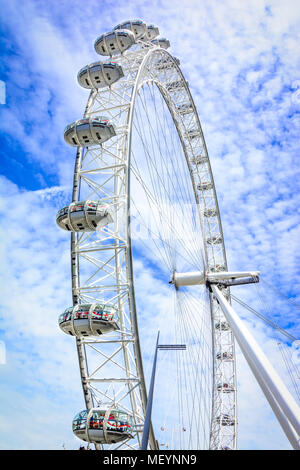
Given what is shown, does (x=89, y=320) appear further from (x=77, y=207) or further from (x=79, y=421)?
(x=77, y=207)

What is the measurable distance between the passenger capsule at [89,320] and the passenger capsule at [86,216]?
3259mm

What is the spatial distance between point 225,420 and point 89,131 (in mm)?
28708

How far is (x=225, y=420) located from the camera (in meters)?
33.4

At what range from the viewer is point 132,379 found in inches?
564

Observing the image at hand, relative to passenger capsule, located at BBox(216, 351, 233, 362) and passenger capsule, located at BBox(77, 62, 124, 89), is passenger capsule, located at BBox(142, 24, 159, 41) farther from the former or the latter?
passenger capsule, located at BBox(216, 351, 233, 362)

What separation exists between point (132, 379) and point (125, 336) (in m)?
1.72

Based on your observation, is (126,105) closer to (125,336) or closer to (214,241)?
(125,336)

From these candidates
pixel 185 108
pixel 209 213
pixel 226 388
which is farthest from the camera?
Result: pixel 209 213

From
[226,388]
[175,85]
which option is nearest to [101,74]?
[175,85]

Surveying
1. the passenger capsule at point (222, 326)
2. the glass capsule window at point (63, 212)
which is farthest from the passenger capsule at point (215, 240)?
the glass capsule window at point (63, 212)

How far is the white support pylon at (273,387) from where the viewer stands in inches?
308

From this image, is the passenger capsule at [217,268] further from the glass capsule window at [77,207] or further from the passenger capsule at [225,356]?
the glass capsule window at [77,207]

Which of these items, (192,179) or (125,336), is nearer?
(125,336)
